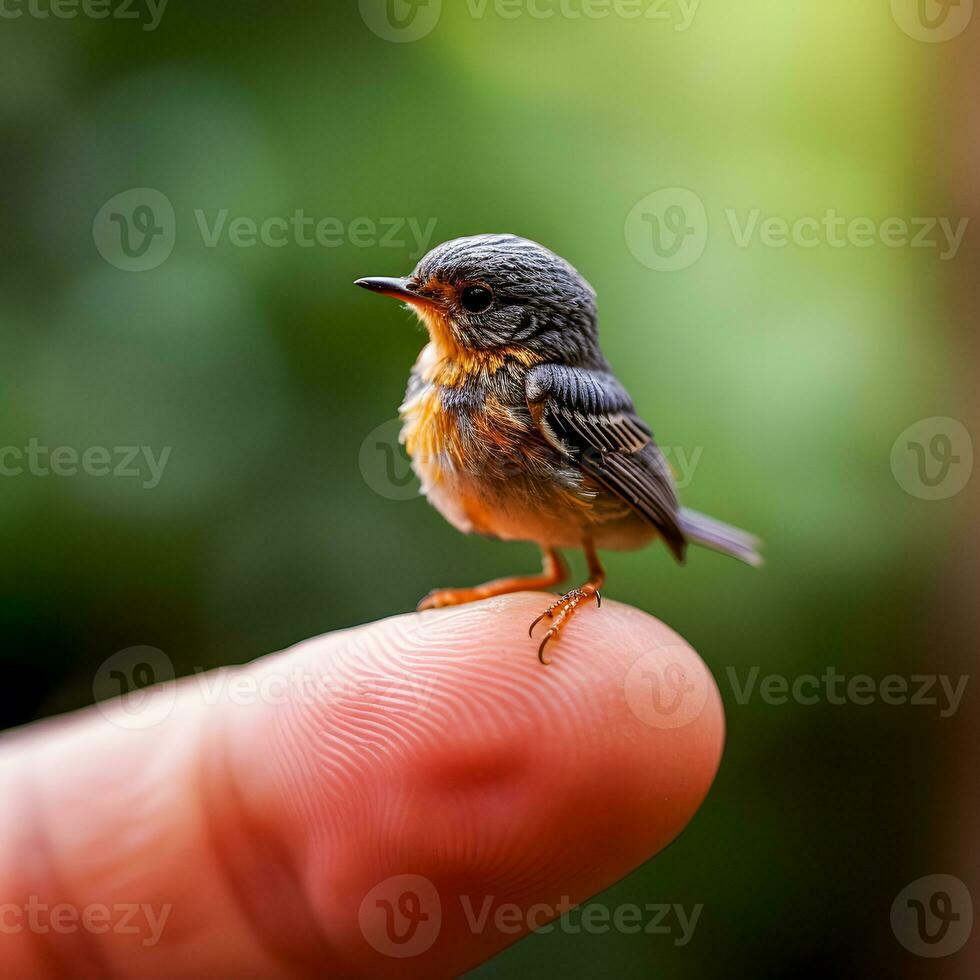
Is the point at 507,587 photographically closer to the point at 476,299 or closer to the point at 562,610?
the point at 562,610

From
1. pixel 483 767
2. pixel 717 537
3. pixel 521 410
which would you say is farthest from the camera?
pixel 717 537

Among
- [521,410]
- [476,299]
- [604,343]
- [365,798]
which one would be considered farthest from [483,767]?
[604,343]

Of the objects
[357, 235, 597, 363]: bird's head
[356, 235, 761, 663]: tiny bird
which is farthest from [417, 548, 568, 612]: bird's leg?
[357, 235, 597, 363]: bird's head

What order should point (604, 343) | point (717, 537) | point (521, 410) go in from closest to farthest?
point (521, 410), point (717, 537), point (604, 343)

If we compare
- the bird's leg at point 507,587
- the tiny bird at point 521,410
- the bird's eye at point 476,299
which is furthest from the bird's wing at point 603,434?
the bird's leg at point 507,587

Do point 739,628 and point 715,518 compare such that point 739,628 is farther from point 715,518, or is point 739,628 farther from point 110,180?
point 110,180

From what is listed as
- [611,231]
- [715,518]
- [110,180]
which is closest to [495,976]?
[715,518]
